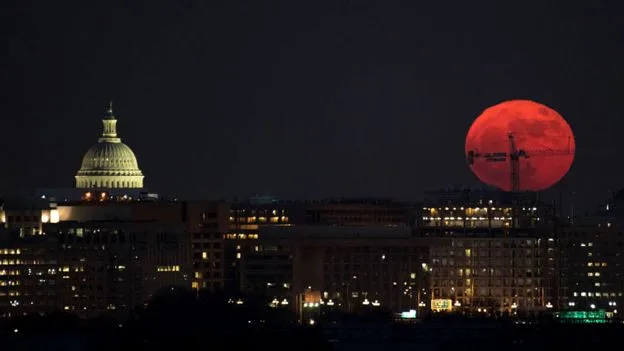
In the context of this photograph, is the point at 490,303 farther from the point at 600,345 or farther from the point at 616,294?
the point at 600,345

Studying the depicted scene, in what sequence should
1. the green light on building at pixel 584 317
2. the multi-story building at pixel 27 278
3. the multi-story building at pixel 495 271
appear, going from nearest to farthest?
the green light on building at pixel 584 317, the multi-story building at pixel 27 278, the multi-story building at pixel 495 271

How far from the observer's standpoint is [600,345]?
160 m

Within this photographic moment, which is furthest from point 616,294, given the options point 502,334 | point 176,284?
point 502,334

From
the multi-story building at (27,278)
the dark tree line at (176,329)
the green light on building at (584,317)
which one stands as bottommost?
the dark tree line at (176,329)

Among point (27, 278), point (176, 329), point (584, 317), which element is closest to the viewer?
point (176, 329)

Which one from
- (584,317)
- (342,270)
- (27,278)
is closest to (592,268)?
(342,270)

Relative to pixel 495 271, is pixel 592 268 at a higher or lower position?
higher

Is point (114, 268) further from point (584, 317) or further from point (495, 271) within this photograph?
point (584, 317)

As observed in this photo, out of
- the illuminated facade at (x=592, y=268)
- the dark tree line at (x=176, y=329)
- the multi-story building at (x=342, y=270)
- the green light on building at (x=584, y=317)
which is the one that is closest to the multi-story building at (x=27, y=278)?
the dark tree line at (x=176, y=329)

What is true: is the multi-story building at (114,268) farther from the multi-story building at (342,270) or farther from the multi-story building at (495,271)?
the multi-story building at (495,271)

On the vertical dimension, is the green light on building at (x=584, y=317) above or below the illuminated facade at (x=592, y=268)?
below

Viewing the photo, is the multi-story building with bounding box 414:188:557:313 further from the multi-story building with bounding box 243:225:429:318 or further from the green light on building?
the green light on building

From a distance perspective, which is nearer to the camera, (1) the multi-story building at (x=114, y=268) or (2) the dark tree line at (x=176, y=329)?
(2) the dark tree line at (x=176, y=329)

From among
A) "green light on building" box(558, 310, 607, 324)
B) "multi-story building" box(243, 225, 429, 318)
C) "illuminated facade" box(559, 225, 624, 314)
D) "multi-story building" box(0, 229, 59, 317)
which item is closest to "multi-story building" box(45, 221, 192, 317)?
"multi-story building" box(0, 229, 59, 317)
